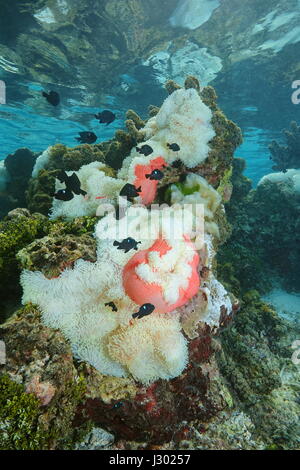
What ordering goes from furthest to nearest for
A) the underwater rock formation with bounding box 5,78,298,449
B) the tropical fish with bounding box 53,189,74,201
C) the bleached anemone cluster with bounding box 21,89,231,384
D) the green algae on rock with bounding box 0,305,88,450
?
the tropical fish with bounding box 53,189,74,201
the bleached anemone cluster with bounding box 21,89,231,384
the underwater rock formation with bounding box 5,78,298,449
the green algae on rock with bounding box 0,305,88,450

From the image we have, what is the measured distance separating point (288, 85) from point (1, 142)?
2490 cm

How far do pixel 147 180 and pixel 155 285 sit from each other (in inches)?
95.1

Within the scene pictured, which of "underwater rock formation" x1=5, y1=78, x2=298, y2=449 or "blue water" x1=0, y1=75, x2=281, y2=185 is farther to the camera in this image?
"blue water" x1=0, y1=75, x2=281, y2=185

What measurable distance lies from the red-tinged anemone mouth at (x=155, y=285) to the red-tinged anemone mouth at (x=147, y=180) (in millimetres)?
1713

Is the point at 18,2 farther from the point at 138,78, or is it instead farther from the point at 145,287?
the point at 145,287

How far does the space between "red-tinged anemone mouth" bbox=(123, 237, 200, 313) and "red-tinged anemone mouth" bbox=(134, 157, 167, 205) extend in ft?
5.62

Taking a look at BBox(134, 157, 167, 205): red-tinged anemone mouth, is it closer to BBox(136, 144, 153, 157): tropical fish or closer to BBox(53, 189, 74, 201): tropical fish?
BBox(136, 144, 153, 157): tropical fish

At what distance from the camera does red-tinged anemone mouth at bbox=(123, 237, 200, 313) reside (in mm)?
3375

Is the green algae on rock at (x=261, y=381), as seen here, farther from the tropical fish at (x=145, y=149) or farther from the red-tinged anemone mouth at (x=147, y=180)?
the tropical fish at (x=145, y=149)

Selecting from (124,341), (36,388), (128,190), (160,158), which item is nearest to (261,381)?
(124,341)

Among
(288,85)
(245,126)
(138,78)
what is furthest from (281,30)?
(245,126)

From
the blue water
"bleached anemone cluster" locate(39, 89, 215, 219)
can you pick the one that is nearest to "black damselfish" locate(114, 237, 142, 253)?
"bleached anemone cluster" locate(39, 89, 215, 219)

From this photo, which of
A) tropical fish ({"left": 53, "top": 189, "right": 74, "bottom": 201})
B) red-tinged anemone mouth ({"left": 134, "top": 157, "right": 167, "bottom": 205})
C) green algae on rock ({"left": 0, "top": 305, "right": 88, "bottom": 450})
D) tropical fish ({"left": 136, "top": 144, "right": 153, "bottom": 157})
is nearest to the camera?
green algae on rock ({"left": 0, "top": 305, "right": 88, "bottom": 450})

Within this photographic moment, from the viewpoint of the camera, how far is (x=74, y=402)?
3.20 m
